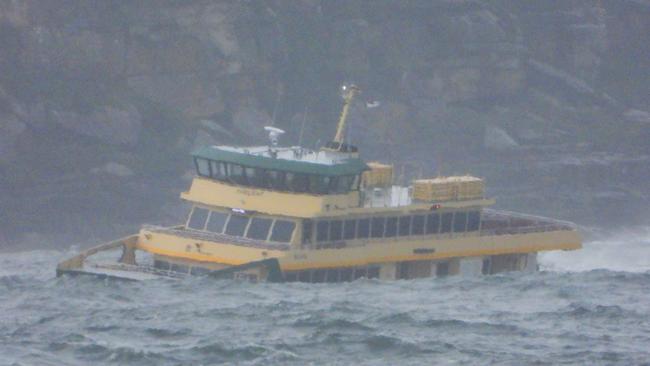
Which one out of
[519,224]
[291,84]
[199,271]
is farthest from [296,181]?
[291,84]

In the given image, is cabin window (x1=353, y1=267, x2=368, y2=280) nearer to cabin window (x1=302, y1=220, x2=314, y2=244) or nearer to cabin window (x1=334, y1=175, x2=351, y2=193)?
cabin window (x1=302, y1=220, x2=314, y2=244)

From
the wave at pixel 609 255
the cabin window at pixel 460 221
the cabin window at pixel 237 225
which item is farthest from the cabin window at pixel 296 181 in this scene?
the wave at pixel 609 255

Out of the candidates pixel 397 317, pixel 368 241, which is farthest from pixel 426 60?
pixel 397 317

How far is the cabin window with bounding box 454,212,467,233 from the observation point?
56.0m

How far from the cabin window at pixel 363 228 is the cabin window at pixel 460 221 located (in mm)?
2839

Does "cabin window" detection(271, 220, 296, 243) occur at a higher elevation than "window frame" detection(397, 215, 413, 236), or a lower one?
lower

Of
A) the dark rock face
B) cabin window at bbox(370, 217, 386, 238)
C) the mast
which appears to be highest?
the dark rock face

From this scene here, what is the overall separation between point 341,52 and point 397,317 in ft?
168

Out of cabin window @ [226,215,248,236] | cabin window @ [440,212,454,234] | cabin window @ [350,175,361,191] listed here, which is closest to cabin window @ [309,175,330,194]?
cabin window @ [350,175,361,191]

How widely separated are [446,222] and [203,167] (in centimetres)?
642

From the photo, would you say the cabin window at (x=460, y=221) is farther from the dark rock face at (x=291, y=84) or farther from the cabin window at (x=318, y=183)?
the dark rock face at (x=291, y=84)

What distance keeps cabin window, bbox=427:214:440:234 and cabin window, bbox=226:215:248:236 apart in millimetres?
5029

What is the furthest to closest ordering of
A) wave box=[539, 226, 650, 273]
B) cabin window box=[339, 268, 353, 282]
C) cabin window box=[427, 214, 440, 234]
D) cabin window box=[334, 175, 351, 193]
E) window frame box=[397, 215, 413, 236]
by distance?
wave box=[539, 226, 650, 273], cabin window box=[427, 214, 440, 234], window frame box=[397, 215, 413, 236], cabin window box=[334, 175, 351, 193], cabin window box=[339, 268, 353, 282]

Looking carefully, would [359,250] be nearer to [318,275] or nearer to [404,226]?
[318,275]
